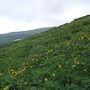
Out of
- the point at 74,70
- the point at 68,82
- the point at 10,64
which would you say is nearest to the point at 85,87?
the point at 68,82

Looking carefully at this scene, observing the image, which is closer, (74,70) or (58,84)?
(58,84)

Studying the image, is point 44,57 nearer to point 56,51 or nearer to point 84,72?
point 56,51

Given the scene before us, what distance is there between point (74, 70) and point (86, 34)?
389 inches

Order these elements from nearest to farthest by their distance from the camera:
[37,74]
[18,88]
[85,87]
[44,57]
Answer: [85,87], [18,88], [37,74], [44,57]

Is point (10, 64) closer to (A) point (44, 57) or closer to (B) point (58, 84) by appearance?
(A) point (44, 57)

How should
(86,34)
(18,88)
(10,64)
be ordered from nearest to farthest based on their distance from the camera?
(18,88)
(10,64)
(86,34)

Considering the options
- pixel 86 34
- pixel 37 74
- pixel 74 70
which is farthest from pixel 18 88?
pixel 86 34

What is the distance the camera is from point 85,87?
1650 cm

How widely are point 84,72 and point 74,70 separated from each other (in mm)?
726

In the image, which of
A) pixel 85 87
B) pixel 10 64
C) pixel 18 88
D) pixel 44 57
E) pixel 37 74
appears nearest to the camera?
pixel 85 87

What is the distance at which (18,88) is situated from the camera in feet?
59.6

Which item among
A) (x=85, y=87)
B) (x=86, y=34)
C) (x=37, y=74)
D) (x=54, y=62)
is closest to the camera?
(x=85, y=87)

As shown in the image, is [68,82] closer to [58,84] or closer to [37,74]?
[58,84]

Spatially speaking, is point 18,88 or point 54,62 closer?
point 18,88
